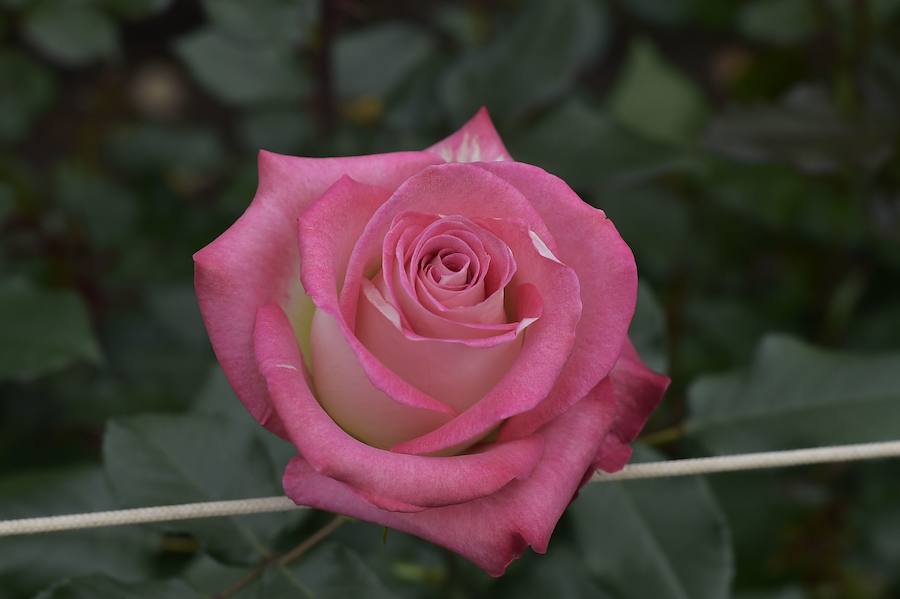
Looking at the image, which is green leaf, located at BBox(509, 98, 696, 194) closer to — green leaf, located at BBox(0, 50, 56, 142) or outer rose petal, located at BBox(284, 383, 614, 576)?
outer rose petal, located at BBox(284, 383, 614, 576)

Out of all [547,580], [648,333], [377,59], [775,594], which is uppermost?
[377,59]

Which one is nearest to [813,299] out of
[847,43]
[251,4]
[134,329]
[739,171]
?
[739,171]

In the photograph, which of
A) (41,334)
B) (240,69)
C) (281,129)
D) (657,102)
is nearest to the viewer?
(41,334)

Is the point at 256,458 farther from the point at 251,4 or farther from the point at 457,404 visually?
the point at 251,4

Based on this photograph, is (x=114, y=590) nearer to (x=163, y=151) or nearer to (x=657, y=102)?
(x=163, y=151)

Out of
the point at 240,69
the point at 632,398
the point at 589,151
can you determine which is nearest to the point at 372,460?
the point at 632,398

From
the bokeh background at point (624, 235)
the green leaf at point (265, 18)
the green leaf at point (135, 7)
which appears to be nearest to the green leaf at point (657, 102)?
the bokeh background at point (624, 235)
